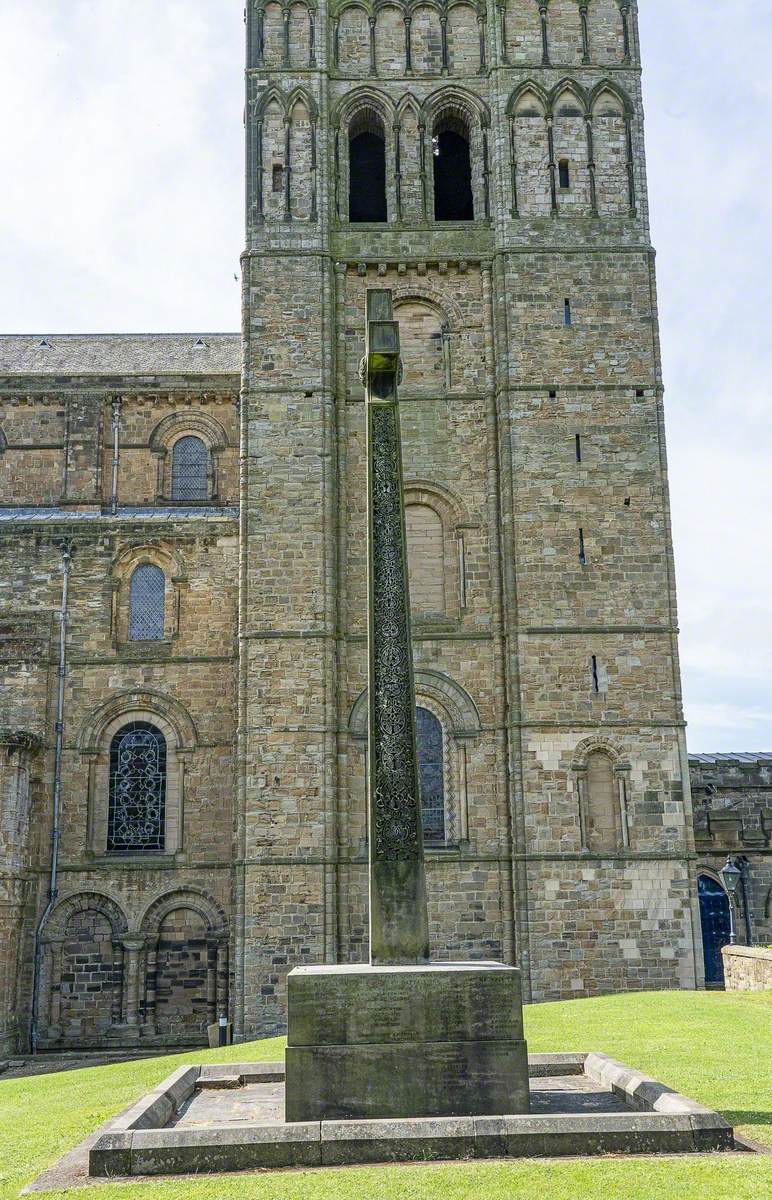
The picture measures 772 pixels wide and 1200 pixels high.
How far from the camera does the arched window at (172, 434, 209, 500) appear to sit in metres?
32.2

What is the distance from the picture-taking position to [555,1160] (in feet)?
28.8

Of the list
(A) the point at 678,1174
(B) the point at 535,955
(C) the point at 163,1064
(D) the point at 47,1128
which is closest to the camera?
(A) the point at 678,1174

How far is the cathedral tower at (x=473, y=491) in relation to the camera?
79.9ft

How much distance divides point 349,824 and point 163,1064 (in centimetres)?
776

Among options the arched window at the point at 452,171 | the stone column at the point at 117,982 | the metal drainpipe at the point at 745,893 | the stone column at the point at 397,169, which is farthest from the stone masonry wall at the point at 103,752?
the metal drainpipe at the point at 745,893

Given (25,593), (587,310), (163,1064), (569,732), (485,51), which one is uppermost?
(485,51)

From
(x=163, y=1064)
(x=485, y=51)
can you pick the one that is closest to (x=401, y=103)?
(x=485, y=51)

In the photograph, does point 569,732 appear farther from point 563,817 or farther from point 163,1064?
point 163,1064

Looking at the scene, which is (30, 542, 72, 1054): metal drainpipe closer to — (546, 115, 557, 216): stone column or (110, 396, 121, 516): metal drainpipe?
(110, 396, 121, 516): metal drainpipe

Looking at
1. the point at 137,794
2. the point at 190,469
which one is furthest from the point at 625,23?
the point at 137,794

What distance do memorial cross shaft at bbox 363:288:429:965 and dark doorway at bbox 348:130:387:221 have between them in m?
17.9

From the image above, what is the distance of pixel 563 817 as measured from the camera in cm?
2458

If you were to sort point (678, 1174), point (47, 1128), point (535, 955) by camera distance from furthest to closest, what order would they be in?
point (535, 955) < point (47, 1128) < point (678, 1174)

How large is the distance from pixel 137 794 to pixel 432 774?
6701 mm
